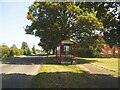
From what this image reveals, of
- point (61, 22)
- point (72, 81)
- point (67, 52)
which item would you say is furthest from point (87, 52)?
point (72, 81)

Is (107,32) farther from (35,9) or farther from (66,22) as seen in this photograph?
(35,9)

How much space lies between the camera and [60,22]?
4741 centimetres

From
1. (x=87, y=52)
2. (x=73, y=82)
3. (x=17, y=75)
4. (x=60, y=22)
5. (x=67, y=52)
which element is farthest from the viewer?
(x=87, y=52)

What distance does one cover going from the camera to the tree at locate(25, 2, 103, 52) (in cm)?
4468

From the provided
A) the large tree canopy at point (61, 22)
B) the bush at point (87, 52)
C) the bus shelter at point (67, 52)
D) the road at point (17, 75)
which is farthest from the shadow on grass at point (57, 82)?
the bush at point (87, 52)

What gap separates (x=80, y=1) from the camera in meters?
18.8

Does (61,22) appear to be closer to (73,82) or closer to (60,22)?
(60,22)

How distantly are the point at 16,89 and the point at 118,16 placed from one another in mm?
7979

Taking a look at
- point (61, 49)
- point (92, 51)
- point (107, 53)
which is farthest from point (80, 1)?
point (107, 53)

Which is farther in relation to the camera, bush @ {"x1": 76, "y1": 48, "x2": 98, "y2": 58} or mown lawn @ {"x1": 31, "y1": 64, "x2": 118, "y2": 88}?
bush @ {"x1": 76, "y1": 48, "x2": 98, "y2": 58}

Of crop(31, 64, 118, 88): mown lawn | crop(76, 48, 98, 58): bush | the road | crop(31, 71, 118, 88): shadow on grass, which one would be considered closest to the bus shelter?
the road

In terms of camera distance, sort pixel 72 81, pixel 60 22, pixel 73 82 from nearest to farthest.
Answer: pixel 73 82, pixel 72 81, pixel 60 22

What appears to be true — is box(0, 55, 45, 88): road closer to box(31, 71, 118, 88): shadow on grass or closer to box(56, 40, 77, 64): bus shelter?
box(31, 71, 118, 88): shadow on grass


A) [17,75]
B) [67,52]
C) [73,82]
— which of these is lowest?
[73,82]
